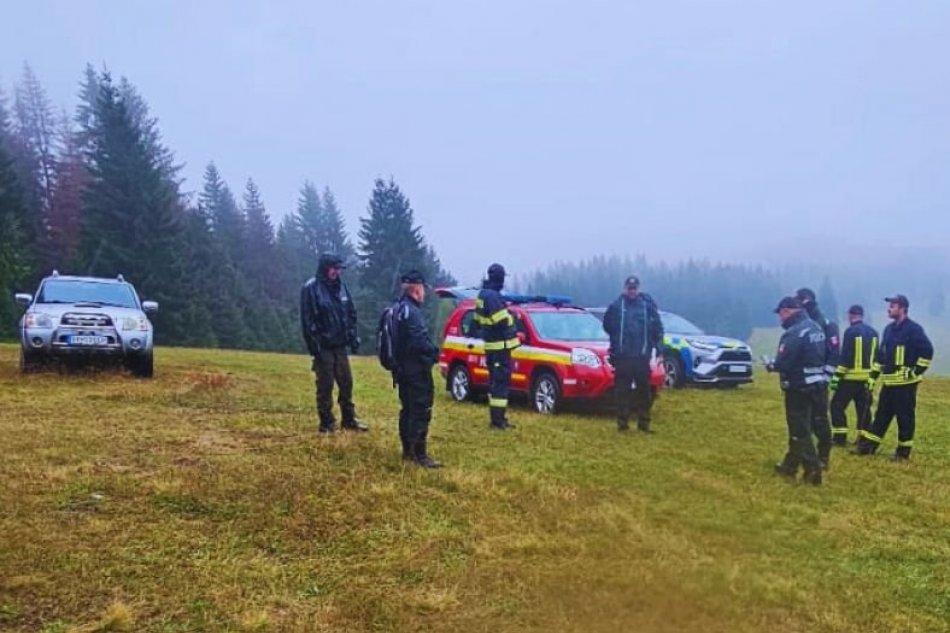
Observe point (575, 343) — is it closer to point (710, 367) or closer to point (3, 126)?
point (710, 367)

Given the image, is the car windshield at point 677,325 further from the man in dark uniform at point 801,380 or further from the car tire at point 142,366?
the car tire at point 142,366

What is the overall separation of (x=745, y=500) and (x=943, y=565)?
5.15ft

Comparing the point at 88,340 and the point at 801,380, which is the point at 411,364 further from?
the point at 88,340

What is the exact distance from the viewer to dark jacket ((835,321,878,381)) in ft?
29.8

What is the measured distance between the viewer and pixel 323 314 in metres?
7.39

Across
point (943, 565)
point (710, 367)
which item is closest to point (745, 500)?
point (943, 565)

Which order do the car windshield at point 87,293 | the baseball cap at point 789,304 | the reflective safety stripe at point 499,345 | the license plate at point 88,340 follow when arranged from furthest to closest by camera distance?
the car windshield at point 87,293
the license plate at point 88,340
the reflective safety stripe at point 499,345
the baseball cap at point 789,304

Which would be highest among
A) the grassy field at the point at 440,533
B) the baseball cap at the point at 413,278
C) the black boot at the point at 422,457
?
the baseball cap at the point at 413,278

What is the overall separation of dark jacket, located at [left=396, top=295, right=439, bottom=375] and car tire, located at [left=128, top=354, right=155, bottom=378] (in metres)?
6.65

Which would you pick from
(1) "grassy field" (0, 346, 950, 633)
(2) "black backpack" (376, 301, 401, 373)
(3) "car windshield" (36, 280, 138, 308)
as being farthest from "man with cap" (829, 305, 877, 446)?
(3) "car windshield" (36, 280, 138, 308)

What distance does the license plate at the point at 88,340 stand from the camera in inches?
416

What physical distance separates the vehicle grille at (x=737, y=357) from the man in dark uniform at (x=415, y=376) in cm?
926

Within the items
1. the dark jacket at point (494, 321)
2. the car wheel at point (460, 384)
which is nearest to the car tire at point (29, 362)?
the car wheel at point (460, 384)

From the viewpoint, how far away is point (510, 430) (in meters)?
8.76
